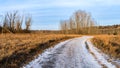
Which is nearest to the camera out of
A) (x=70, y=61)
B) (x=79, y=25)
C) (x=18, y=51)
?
(x=70, y=61)

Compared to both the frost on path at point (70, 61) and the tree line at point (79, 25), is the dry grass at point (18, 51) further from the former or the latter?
the tree line at point (79, 25)

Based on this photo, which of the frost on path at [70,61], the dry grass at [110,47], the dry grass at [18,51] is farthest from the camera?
the dry grass at [110,47]

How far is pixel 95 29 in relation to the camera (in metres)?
116

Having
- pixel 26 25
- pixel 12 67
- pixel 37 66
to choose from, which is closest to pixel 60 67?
pixel 37 66

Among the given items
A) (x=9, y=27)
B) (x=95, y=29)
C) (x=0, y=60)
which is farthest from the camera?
(x=95, y=29)

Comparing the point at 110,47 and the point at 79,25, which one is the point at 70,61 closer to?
the point at 110,47

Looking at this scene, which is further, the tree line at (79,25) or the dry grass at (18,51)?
the tree line at (79,25)

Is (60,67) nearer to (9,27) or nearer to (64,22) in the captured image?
(9,27)

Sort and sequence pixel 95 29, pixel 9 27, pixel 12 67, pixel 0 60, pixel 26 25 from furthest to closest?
pixel 95 29
pixel 26 25
pixel 9 27
pixel 0 60
pixel 12 67

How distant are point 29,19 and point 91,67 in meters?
76.1

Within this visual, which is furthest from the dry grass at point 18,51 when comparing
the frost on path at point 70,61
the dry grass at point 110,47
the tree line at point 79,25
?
the tree line at point 79,25

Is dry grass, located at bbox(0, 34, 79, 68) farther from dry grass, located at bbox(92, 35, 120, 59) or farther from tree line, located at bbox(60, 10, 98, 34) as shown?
tree line, located at bbox(60, 10, 98, 34)

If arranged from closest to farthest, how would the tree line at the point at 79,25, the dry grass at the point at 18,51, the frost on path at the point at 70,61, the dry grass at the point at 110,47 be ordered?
the frost on path at the point at 70,61 → the dry grass at the point at 18,51 → the dry grass at the point at 110,47 → the tree line at the point at 79,25

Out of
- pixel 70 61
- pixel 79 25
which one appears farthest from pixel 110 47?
pixel 79 25
